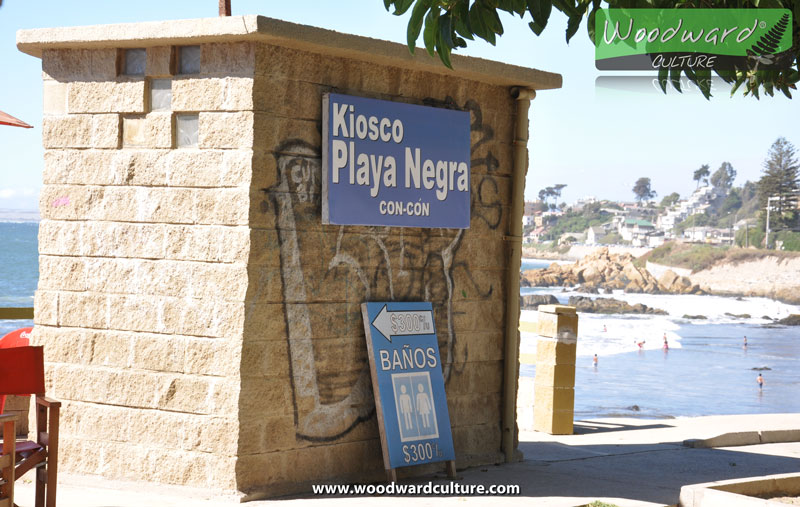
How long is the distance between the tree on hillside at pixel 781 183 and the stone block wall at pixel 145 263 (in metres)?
113

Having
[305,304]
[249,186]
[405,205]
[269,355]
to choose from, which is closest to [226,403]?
[269,355]

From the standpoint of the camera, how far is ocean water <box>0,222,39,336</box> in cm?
5334

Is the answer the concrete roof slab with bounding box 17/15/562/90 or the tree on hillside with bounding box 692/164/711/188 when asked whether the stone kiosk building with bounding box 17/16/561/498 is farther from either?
the tree on hillside with bounding box 692/164/711/188

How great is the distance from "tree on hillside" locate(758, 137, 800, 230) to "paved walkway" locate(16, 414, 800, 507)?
10760cm

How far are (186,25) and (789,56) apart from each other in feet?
13.4

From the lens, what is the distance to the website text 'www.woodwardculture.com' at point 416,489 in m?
6.99

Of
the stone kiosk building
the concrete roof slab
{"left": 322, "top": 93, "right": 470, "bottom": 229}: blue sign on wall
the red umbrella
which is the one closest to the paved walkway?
the stone kiosk building

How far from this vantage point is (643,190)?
460ft

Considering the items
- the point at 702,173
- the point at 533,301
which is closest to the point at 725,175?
the point at 702,173

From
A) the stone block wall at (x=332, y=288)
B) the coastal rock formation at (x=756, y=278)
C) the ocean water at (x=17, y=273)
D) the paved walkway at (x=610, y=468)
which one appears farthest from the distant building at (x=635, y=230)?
the stone block wall at (x=332, y=288)

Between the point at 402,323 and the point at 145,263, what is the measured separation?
6.45 feet

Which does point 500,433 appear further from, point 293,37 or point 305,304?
point 293,37

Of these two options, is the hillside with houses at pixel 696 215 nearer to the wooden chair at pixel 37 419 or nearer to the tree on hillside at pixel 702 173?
the tree on hillside at pixel 702 173

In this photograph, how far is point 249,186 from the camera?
6.54 m
